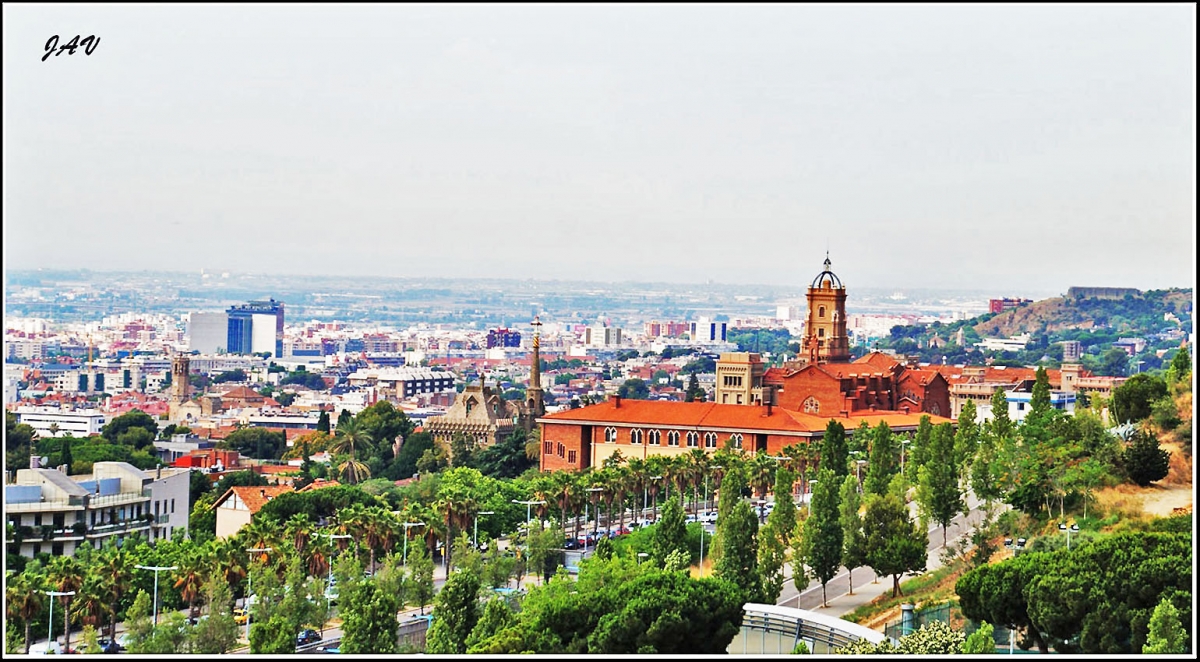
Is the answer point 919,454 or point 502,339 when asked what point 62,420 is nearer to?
point 919,454

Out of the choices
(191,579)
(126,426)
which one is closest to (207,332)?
(126,426)

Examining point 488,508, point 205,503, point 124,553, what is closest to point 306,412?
point 205,503

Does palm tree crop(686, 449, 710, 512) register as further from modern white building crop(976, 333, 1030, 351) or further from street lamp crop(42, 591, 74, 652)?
modern white building crop(976, 333, 1030, 351)

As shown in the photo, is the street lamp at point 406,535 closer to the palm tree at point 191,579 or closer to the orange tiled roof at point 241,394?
→ the palm tree at point 191,579

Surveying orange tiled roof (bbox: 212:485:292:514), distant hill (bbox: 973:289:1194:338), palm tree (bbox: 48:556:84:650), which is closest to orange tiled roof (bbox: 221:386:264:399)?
distant hill (bbox: 973:289:1194:338)

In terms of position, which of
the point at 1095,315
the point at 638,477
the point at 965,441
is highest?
the point at 1095,315

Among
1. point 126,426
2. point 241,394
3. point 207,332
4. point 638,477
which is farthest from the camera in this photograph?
point 207,332

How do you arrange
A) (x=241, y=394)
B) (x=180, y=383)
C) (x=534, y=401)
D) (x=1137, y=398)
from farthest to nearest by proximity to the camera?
(x=241, y=394) → (x=180, y=383) → (x=534, y=401) → (x=1137, y=398)

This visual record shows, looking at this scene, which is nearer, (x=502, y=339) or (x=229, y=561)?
(x=229, y=561)
